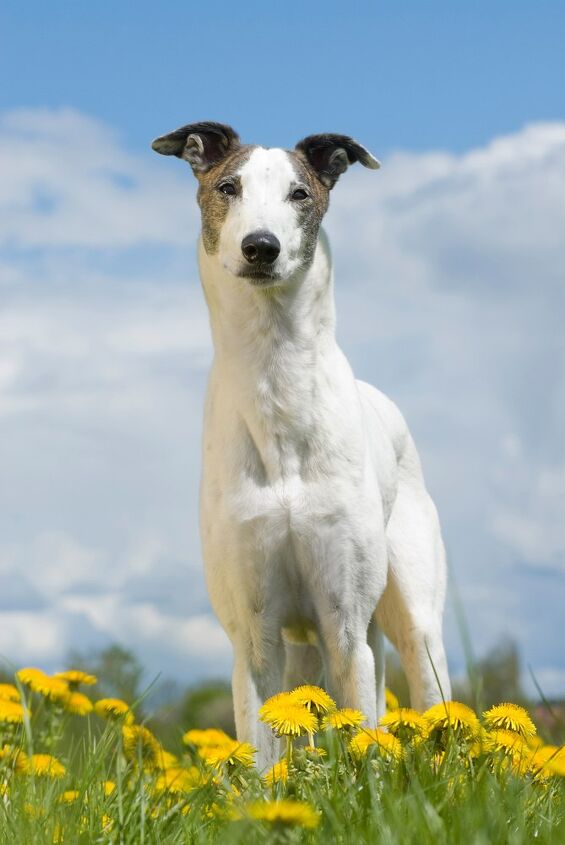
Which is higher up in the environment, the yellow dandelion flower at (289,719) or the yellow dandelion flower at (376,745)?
the yellow dandelion flower at (289,719)

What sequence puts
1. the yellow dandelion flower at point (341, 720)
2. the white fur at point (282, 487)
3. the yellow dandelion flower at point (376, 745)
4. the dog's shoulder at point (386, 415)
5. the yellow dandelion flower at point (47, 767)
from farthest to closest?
the dog's shoulder at point (386, 415) → the white fur at point (282, 487) → the yellow dandelion flower at point (47, 767) → the yellow dandelion flower at point (341, 720) → the yellow dandelion flower at point (376, 745)

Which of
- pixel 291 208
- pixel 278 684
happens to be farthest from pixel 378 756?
pixel 291 208

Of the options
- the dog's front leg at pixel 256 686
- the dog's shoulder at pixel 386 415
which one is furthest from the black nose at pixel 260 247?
the dog's front leg at pixel 256 686

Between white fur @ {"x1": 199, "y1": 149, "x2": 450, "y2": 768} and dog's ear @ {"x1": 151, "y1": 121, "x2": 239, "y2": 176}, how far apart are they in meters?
0.36

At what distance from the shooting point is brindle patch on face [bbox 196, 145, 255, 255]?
16.3 feet

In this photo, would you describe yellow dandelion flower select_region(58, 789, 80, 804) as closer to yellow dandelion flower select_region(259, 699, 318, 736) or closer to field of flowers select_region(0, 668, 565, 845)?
field of flowers select_region(0, 668, 565, 845)

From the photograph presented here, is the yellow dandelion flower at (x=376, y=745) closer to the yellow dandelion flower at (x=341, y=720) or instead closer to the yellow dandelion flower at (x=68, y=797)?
the yellow dandelion flower at (x=341, y=720)

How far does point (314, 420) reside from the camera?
17.0 feet

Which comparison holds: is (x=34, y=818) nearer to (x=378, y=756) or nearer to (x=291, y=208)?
(x=378, y=756)

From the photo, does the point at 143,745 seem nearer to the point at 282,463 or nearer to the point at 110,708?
the point at 110,708

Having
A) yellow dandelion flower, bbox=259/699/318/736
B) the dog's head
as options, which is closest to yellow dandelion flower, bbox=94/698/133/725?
yellow dandelion flower, bbox=259/699/318/736

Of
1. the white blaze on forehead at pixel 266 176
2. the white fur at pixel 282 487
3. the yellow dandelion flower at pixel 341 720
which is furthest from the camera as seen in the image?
the white fur at pixel 282 487

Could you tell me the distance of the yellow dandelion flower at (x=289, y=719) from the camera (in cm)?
351

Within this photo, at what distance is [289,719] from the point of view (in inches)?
139
